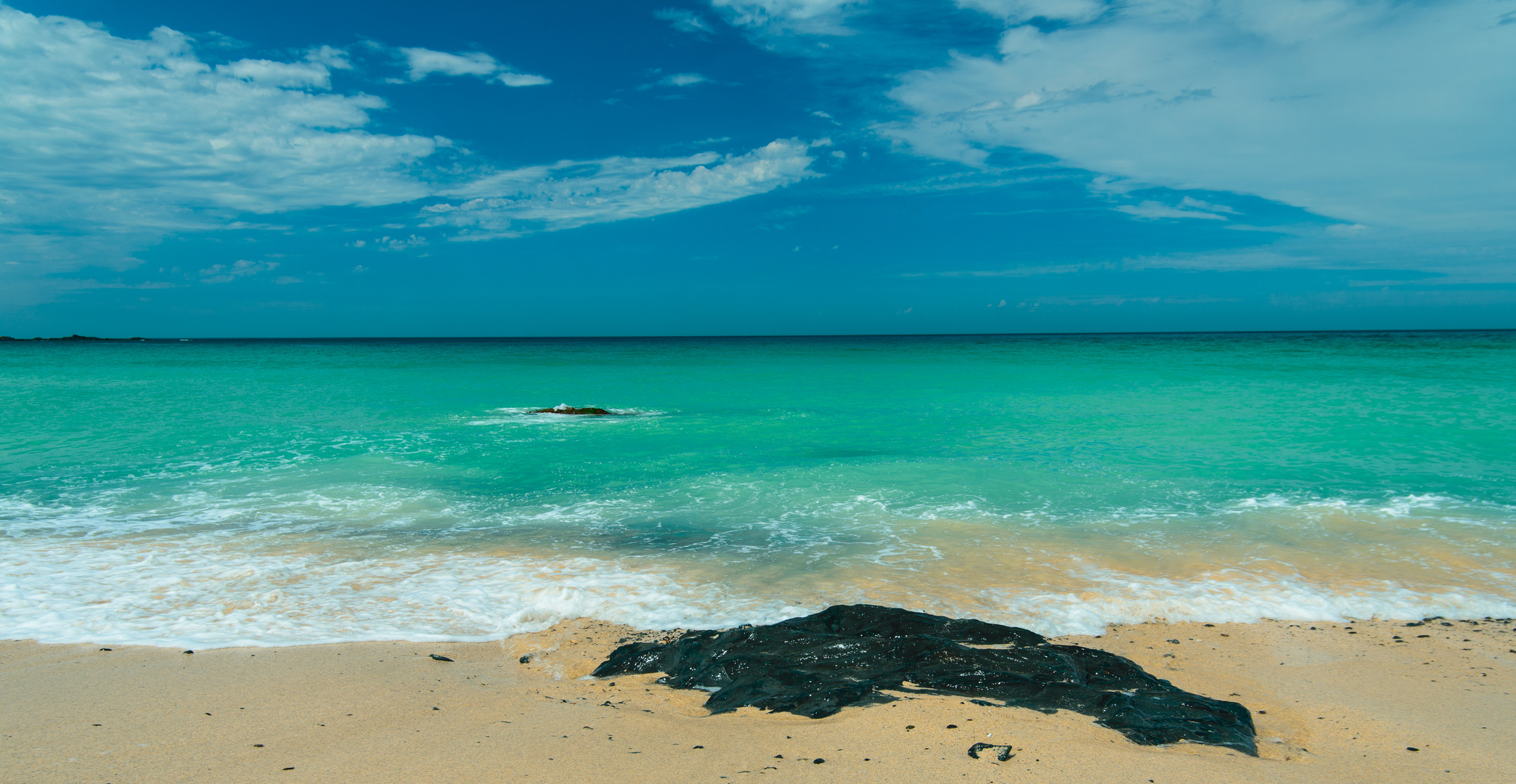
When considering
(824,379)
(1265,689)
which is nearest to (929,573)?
(1265,689)

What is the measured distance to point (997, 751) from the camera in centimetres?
351

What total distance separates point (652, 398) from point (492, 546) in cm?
1863

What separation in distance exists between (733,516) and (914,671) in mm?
4820

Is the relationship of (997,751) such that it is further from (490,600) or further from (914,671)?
(490,600)

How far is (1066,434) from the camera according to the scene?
16203 mm

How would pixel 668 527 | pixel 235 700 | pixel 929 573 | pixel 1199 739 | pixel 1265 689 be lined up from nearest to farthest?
pixel 1199 739 < pixel 235 700 < pixel 1265 689 < pixel 929 573 < pixel 668 527

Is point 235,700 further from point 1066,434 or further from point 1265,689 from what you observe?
point 1066,434

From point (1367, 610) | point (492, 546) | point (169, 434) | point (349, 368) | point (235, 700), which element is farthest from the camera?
point (349, 368)

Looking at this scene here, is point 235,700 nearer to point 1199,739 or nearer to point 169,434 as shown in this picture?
point 1199,739

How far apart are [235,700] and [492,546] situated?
353cm

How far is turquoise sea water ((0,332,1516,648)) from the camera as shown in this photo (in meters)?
5.93

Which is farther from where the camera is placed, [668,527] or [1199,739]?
[668,527]

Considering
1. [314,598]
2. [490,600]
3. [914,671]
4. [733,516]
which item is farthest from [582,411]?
[914,671]

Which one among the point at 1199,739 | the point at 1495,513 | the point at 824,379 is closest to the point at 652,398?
the point at 824,379
